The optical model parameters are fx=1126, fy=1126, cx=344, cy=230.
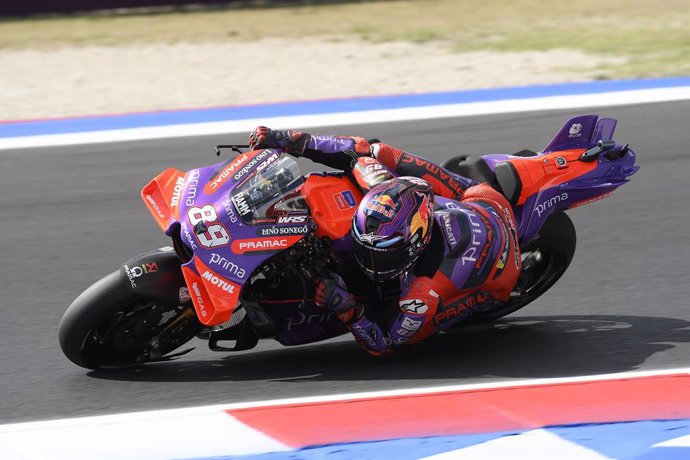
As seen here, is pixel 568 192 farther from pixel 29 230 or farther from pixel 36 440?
pixel 29 230

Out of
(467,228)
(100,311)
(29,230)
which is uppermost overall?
(467,228)

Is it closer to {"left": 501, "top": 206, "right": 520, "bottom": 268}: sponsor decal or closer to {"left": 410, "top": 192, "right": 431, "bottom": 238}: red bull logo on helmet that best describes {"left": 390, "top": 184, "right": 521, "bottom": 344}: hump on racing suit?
{"left": 501, "top": 206, "right": 520, "bottom": 268}: sponsor decal

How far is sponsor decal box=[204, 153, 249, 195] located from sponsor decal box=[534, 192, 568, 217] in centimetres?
147

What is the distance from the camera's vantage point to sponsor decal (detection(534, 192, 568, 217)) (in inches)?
214

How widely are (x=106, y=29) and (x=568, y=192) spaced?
41.7ft

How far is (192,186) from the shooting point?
4.89 metres

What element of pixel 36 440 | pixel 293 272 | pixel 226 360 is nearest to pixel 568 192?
pixel 293 272

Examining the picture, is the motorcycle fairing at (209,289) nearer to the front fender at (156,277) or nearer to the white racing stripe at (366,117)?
the front fender at (156,277)

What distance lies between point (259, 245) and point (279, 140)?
64 cm

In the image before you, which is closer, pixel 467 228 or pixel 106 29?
pixel 467 228

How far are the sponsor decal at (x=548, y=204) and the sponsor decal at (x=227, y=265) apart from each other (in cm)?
156

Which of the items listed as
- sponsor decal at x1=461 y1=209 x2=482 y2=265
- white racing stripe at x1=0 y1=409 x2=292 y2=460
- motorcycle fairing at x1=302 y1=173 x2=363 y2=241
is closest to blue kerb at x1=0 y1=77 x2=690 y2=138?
motorcycle fairing at x1=302 y1=173 x2=363 y2=241

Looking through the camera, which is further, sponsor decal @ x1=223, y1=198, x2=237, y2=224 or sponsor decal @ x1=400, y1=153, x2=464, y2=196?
sponsor decal @ x1=400, y1=153, x2=464, y2=196

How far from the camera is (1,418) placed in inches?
189
